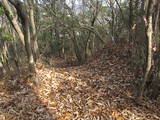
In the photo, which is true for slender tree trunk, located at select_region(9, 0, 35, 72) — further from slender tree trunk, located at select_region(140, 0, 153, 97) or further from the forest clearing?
slender tree trunk, located at select_region(140, 0, 153, 97)

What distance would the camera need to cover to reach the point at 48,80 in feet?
18.5

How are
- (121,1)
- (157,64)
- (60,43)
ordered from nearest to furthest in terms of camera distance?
(157,64)
(121,1)
(60,43)

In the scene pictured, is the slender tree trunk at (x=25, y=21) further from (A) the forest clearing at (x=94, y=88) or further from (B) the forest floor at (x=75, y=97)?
(B) the forest floor at (x=75, y=97)

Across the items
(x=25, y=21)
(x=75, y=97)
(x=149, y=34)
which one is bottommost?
(x=75, y=97)

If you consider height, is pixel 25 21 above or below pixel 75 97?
above

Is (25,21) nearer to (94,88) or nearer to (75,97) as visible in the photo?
(75,97)

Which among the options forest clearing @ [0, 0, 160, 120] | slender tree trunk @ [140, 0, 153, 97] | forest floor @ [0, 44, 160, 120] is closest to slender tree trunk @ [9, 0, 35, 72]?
forest clearing @ [0, 0, 160, 120]

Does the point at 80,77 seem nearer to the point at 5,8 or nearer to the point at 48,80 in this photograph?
the point at 48,80

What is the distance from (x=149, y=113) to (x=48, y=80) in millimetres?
3047

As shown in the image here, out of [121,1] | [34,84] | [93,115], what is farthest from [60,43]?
[93,115]

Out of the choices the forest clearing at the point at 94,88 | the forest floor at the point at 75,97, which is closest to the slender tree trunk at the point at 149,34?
the forest clearing at the point at 94,88

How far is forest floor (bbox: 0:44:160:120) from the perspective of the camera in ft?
13.6

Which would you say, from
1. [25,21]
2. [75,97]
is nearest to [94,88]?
[75,97]

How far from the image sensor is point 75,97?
475 cm
